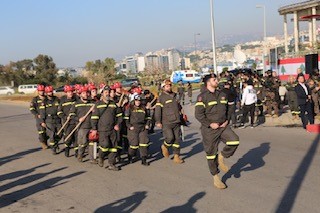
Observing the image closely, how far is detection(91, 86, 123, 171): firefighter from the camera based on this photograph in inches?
348

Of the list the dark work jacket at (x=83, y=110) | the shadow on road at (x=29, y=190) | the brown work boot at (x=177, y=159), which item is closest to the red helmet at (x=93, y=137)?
the dark work jacket at (x=83, y=110)

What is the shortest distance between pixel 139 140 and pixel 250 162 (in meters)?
2.42

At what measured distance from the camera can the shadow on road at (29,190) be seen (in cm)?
720

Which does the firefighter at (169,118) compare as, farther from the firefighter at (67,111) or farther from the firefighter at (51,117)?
the firefighter at (51,117)

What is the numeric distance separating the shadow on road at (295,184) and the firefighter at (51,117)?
642cm

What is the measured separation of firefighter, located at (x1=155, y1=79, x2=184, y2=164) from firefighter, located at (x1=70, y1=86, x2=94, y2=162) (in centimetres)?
167

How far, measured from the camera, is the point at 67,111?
10883 mm

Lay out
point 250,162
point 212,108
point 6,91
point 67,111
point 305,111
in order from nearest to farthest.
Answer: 1. point 212,108
2. point 250,162
3. point 67,111
4. point 305,111
5. point 6,91

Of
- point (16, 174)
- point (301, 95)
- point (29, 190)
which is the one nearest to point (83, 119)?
point (16, 174)

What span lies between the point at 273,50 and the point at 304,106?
15.1m

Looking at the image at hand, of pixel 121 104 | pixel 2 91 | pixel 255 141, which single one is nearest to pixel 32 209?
pixel 121 104

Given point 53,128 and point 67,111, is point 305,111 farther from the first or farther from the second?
point 53,128

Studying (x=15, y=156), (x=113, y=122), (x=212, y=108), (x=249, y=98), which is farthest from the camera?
(x=249, y=98)

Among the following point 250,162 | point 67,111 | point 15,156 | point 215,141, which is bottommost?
point 15,156
